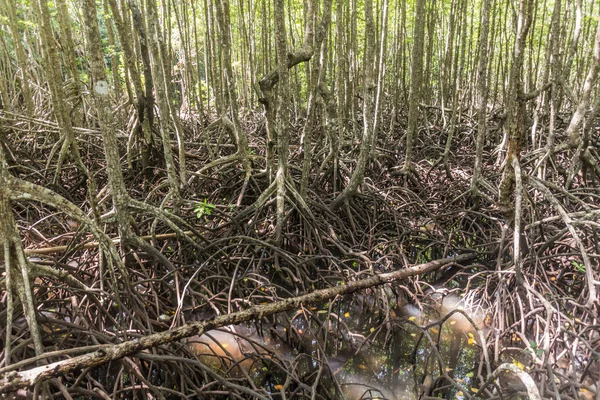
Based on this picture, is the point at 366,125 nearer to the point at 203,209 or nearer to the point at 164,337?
the point at 203,209

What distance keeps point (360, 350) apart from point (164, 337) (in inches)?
58.7

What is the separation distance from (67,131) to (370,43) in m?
3.43

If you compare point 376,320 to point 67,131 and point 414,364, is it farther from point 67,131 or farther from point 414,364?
point 67,131

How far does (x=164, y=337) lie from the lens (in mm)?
2166

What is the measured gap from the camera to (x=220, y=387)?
244 cm

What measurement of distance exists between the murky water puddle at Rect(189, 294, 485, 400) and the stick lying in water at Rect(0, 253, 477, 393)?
13 cm

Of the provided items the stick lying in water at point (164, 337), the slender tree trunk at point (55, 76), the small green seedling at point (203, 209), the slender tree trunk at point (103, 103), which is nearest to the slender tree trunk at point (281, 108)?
the small green seedling at point (203, 209)

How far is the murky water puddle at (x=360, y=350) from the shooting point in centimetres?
264

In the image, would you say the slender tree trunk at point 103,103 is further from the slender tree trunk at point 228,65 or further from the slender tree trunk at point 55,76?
the slender tree trunk at point 55,76

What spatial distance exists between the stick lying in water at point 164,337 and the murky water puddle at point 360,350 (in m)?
0.13

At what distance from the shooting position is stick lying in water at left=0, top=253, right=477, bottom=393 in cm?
162

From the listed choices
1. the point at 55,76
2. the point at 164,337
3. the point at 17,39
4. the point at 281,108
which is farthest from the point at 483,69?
the point at 17,39

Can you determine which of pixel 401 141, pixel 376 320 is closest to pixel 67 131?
pixel 376 320

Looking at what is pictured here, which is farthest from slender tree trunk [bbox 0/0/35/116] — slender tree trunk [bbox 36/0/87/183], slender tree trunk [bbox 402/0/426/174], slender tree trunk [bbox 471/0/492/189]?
slender tree trunk [bbox 471/0/492/189]
